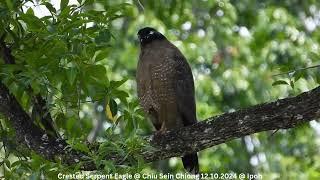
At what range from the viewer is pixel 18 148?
446 cm

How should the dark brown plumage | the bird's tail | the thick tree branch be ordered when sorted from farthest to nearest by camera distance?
the dark brown plumage < the bird's tail < the thick tree branch

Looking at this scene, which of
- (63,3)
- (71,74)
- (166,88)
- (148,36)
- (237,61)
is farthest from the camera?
(237,61)

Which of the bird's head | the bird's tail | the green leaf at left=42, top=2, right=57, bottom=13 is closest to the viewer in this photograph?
the green leaf at left=42, top=2, right=57, bottom=13

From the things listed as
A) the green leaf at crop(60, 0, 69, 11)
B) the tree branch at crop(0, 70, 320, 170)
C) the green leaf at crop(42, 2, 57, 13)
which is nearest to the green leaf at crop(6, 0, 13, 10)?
the green leaf at crop(42, 2, 57, 13)

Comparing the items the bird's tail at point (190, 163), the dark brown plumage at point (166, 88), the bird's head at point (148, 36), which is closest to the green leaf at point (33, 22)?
the dark brown plumage at point (166, 88)

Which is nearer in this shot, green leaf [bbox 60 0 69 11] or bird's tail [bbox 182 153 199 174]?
green leaf [bbox 60 0 69 11]

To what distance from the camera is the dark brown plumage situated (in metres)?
5.20

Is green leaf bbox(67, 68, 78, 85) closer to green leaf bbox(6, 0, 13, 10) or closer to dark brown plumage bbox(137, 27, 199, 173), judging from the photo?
green leaf bbox(6, 0, 13, 10)

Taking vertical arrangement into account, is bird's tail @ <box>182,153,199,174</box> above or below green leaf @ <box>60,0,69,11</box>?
below

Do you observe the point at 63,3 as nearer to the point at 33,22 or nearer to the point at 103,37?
the point at 33,22

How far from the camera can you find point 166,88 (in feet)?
17.1

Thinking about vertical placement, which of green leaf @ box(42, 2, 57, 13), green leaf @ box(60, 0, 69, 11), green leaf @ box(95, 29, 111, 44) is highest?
green leaf @ box(60, 0, 69, 11)

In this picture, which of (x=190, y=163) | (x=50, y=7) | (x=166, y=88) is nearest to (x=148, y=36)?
(x=166, y=88)

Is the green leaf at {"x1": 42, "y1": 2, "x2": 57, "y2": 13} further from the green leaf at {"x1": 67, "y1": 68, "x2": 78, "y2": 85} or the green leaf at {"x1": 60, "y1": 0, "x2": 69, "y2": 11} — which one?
the green leaf at {"x1": 67, "y1": 68, "x2": 78, "y2": 85}
